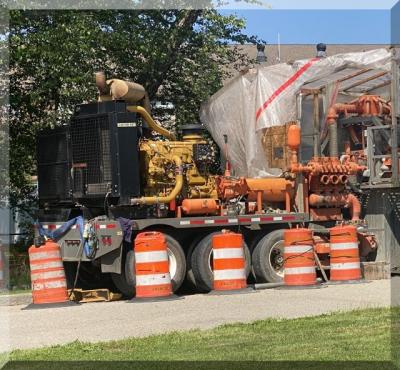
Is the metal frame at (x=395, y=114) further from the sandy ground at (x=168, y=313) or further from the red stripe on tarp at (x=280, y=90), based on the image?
the sandy ground at (x=168, y=313)

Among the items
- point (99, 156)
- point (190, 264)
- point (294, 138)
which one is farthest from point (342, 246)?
point (99, 156)

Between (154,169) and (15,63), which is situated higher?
(15,63)

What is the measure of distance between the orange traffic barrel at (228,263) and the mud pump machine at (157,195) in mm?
1147

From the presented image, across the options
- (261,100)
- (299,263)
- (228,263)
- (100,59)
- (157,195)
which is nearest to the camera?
(228,263)

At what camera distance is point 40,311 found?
48.2 feet

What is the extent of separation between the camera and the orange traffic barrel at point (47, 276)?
15.3 meters

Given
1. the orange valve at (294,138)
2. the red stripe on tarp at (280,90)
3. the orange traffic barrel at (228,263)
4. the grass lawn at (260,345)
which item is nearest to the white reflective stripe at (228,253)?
the orange traffic barrel at (228,263)

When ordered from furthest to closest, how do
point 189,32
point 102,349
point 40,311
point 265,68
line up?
point 189,32 < point 265,68 < point 40,311 < point 102,349

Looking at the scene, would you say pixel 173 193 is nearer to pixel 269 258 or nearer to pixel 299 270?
pixel 269 258

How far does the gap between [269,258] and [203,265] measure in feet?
4.56

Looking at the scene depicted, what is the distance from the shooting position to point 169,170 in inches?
695

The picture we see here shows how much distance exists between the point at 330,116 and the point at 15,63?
6829mm

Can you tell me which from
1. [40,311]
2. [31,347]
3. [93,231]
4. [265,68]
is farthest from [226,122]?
[31,347]

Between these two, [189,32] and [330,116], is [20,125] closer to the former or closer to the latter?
[189,32]
